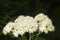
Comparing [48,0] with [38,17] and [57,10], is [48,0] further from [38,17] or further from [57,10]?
[38,17]

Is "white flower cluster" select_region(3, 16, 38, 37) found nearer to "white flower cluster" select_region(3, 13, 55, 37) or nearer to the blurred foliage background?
"white flower cluster" select_region(3, 13, 55, 37)

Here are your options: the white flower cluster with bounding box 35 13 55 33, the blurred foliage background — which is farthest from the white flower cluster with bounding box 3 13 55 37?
the blurred foliage background

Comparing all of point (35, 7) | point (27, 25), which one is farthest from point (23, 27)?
point (35, 7)

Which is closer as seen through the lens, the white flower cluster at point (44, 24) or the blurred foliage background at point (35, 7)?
the white flower cluster at point (44, 24)

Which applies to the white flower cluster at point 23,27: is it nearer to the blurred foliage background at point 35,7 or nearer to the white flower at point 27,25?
the white flower at point 27,25

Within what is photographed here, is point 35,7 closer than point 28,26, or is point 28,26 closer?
point 28,26

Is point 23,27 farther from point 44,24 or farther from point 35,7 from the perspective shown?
point 35,7

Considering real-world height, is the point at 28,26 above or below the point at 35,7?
below

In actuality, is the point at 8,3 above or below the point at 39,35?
above

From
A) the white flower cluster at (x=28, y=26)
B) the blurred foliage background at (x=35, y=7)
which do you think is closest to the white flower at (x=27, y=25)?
the white flower cluster at (x=28, y=26)

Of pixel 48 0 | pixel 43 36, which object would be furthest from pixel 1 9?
pixel 43 36

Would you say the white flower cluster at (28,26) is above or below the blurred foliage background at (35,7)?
below
